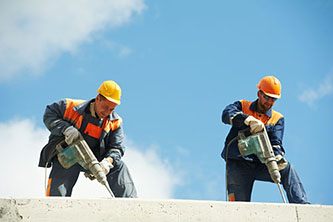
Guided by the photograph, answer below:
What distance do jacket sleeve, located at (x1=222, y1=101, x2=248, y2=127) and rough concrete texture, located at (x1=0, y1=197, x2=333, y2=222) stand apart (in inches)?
59.8

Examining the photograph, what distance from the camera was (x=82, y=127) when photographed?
498 centimetres

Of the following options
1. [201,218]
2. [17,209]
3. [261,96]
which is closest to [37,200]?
[17,209]

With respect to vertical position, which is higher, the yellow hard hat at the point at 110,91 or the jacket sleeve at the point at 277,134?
the yellow hard hat at the point at 110,91

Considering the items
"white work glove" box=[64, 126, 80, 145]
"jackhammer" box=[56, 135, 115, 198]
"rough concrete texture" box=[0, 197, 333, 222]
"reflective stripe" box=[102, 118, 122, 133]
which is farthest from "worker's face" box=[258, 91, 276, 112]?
"white work glove" box=[64, 126, 80, 145]

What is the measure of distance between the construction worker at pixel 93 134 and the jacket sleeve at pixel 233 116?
116 centimetres

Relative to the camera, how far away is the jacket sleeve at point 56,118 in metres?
4.85

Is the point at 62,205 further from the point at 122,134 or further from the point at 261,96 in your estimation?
the point at 261,96

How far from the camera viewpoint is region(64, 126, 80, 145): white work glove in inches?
187

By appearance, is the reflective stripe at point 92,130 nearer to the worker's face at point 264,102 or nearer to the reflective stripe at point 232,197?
the reflective stripe at point 232,197

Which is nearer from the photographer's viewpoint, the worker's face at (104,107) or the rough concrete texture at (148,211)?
the rough concrete texture at (148,211)

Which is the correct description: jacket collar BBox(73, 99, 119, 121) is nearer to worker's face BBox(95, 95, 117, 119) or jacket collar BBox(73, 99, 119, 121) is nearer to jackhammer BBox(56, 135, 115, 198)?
worker's face BBox(95, 95, 117, 119)

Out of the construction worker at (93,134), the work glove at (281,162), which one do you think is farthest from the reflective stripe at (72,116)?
the work glove at (281,162)

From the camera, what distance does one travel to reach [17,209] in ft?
11.4

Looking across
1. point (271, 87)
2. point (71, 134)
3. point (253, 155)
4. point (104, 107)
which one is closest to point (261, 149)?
point (253, 155)
